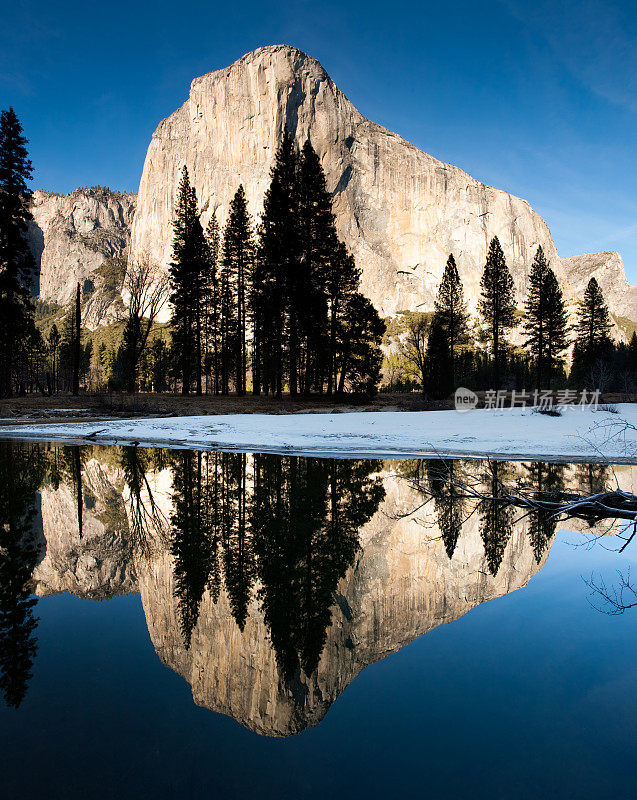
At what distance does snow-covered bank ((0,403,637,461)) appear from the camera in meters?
13.0

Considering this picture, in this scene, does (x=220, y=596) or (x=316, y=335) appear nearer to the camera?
(x=220, y=596)

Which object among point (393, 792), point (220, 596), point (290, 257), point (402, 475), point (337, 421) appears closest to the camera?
point (393, 792)

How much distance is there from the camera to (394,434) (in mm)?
15406

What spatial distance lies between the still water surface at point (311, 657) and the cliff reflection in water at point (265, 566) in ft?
0.06

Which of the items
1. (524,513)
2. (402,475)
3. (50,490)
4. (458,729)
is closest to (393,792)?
(458,729)

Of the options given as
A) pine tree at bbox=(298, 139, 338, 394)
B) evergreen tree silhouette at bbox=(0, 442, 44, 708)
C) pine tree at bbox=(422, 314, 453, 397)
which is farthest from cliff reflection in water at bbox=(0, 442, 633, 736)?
pine tree at bbox=(422, 314, 453, 397)

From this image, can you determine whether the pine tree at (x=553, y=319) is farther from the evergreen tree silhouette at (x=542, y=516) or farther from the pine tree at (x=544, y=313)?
the evergreen tree silhouette at (x=542, y=516)

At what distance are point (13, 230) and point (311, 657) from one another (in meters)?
33.0

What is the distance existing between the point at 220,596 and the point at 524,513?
436 cm

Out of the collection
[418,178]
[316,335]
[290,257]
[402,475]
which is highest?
[418,178]

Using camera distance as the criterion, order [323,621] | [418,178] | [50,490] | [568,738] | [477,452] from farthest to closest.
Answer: [418,178]
[477,452]
[50,490]
[323,621]
[568,738]

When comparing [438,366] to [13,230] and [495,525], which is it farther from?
[495,525]

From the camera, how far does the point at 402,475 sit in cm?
910

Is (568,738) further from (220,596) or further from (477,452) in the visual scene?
(477,452)
